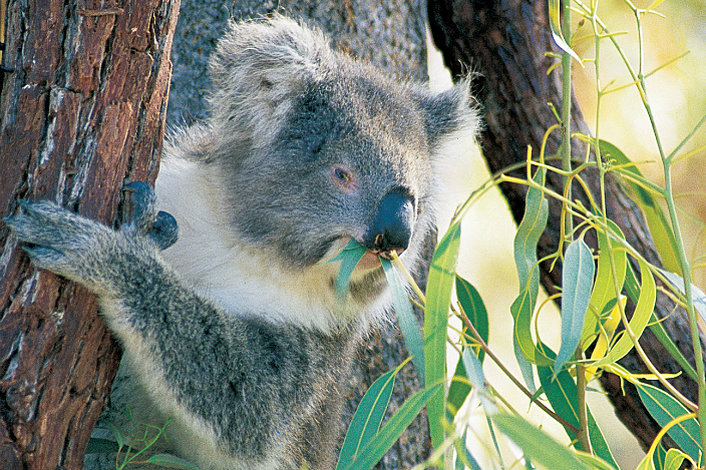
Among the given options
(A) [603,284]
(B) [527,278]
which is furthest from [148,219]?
(A) [603,284]

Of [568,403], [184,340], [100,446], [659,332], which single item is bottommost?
[100,446]

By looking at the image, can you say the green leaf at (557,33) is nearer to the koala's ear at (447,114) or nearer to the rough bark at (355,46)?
the koala's ear at (447,114)

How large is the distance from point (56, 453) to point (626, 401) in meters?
2.26

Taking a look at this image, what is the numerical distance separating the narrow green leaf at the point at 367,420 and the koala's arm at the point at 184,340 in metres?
0.43

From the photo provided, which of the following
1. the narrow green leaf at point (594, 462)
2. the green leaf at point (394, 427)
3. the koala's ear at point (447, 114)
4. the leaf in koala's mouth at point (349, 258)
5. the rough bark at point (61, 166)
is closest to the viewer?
the narrow green leaf at point (594, 462)

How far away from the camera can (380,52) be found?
3.18m

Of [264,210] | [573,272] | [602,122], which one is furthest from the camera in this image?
[602,122]

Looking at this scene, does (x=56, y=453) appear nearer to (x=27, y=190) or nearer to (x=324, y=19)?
(x=27, y=190)

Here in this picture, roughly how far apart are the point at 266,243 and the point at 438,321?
813 millimetres

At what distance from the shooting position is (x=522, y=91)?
325 centimetres

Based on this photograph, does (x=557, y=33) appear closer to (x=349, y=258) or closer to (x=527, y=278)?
(x=527, y=278)

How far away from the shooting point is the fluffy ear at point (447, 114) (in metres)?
2.72

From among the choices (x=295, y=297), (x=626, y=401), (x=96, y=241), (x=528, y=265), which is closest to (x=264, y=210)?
(x=295, y=297)

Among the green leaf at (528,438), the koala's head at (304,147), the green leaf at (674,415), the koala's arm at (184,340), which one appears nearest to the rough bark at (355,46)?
the koala's head at (304,147)
